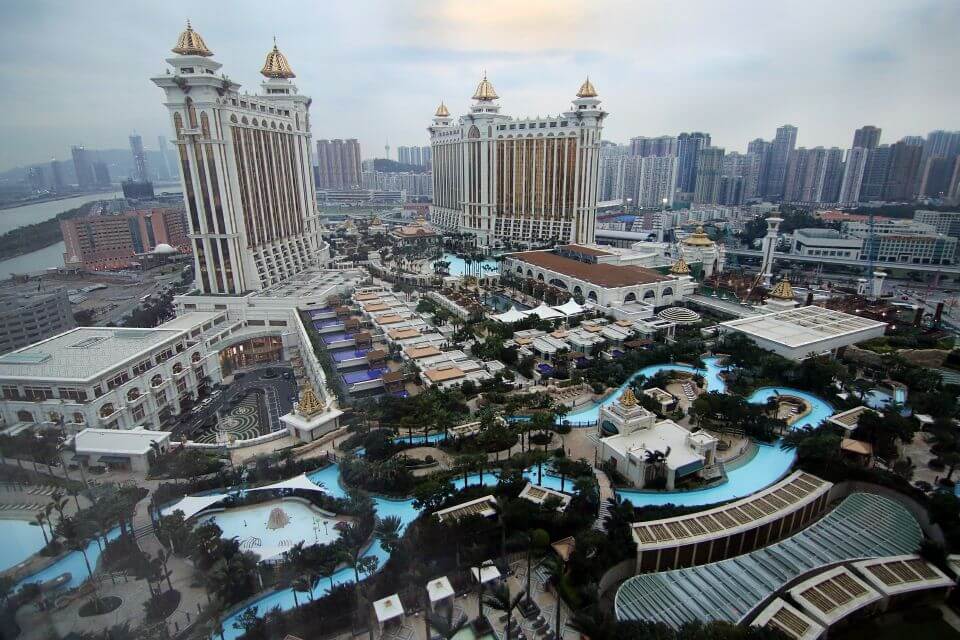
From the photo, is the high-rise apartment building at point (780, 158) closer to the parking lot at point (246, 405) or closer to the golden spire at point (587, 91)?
the golden spire at point (587, 91)

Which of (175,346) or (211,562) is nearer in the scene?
(211,562)

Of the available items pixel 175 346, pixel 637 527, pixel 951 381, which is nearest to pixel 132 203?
pixel 175 346

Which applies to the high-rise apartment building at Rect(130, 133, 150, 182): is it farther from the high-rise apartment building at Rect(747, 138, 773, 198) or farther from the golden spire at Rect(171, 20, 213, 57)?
the high-rise apartment building at Rect(747, 138, 773, 198)

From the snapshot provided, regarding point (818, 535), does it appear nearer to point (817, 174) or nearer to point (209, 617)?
point (209, 617)

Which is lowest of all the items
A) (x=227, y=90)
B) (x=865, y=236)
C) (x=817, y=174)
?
(x=865, y=236)

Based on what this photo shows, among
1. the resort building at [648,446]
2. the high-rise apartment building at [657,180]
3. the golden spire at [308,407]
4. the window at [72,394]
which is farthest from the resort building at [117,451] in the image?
the high-rise apartment building at [657,180]

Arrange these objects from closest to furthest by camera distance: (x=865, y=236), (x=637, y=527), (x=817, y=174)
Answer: (x=637, y=527)
(x=865, y=236)
(x=817, y=174)

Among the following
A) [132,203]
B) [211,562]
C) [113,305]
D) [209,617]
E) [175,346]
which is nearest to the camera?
[209,617]
